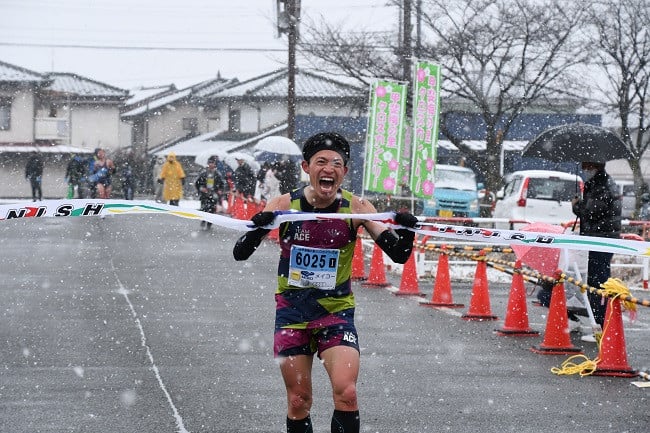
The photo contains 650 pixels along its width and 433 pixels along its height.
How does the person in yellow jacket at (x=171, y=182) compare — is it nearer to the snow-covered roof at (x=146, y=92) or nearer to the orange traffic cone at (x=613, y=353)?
the orange traffic cone at (x=613, y=353)

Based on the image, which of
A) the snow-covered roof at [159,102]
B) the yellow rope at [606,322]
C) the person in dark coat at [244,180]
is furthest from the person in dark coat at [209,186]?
the snow-covered roof at [159,102]

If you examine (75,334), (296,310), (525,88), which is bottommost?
(75,334)

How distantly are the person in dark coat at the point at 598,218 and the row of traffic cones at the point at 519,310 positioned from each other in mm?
577

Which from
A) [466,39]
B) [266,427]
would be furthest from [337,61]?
[266,427]

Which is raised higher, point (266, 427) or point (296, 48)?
point (296, 48)

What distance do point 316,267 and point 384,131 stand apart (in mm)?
18147

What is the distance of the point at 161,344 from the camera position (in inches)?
385

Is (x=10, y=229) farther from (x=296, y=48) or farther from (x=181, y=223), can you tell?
(x=296, y=48)

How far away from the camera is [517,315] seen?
36.8 feet

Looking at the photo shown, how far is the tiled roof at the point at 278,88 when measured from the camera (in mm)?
63781

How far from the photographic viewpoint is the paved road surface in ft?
22.7

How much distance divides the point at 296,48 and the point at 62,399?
27956mm

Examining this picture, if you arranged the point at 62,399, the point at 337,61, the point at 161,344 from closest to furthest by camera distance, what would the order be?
the point at 62,399 < the point at 161,344 < the point at 337,61

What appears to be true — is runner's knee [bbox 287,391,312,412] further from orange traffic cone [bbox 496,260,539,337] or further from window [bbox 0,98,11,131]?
window [bbox 0,98,11,131]
